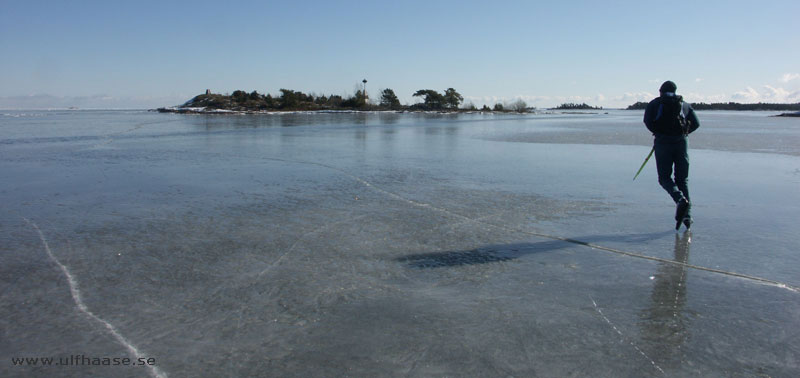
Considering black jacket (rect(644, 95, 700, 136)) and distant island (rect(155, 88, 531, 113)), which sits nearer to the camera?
black jacket (rect(644, 95, 700, 136))

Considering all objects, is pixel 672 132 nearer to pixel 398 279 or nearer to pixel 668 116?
pixel 668 116

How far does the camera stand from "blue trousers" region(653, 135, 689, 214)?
18.7 feet

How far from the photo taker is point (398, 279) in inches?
155

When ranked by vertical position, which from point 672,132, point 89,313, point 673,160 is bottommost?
point 89,313

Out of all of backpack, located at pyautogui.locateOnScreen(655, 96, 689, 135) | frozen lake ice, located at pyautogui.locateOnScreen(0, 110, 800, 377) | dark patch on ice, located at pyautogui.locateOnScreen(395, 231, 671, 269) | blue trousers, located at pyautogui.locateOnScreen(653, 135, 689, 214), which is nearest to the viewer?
frozen lake ice, located at pyautogui.locateOnScreen(0, 110, 800, 377)

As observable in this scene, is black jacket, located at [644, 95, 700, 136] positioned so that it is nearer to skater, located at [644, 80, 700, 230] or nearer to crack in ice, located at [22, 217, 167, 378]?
skater, located at [644, 80, 700, 230]

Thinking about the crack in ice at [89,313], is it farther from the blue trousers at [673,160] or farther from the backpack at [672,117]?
the backpack at [672,117]

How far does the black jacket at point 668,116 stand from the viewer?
559 cm

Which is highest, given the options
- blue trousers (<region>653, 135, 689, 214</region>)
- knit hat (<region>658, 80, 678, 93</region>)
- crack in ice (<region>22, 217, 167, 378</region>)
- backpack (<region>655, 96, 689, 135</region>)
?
knit hat (<region>658, 80, 678, 93</region>)

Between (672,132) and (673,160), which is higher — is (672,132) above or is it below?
above

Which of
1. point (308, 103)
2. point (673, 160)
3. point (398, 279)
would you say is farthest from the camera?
point (308, 103)

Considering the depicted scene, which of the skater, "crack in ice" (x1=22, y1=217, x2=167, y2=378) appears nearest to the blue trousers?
the skater

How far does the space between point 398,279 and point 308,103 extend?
8413 centimetres

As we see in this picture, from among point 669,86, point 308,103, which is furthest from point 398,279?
point 308,103
